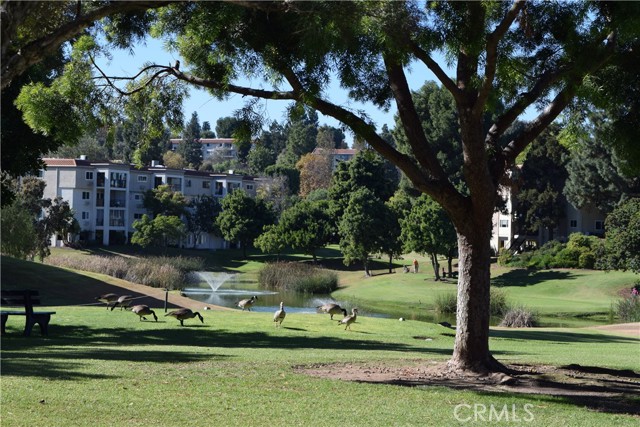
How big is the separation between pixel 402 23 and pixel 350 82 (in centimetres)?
241

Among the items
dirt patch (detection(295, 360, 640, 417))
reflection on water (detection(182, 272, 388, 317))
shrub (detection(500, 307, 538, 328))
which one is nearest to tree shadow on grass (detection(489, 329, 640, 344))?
shrub (detection(500, 307, 538, 328))

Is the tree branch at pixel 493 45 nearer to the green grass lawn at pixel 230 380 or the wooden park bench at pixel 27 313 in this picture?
the green grass lawn at pixel 230 380

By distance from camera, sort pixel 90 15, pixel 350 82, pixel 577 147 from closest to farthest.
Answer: pixel 90 15, pixel 350 82, pixel 577 147

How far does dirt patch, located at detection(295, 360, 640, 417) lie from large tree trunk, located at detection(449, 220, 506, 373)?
339 millimetres

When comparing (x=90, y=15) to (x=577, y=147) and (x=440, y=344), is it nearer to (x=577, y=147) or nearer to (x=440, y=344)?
(x=577, y=147)

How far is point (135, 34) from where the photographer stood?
1659 cm

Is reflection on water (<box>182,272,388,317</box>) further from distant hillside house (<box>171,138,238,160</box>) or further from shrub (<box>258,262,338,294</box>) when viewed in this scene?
distant hillside house (<box>171,138,238,160</box>)

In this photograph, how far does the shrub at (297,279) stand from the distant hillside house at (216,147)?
103 metres

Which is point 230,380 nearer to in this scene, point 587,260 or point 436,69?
point 436,69

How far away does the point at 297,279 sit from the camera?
5625 centimetres

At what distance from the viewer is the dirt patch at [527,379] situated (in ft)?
39.3

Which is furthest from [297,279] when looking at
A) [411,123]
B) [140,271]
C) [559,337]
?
[411,123]

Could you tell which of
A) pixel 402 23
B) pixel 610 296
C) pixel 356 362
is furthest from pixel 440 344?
pixel 610 296

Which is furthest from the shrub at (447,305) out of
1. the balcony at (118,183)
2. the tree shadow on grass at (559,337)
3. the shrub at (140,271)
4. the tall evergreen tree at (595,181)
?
the balcony at (118,183)
